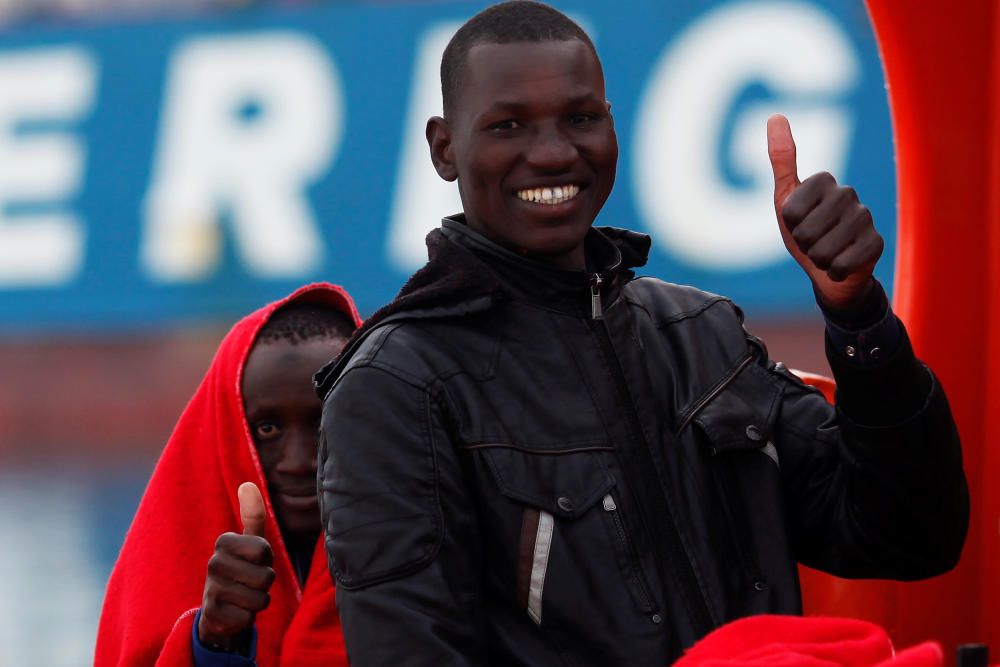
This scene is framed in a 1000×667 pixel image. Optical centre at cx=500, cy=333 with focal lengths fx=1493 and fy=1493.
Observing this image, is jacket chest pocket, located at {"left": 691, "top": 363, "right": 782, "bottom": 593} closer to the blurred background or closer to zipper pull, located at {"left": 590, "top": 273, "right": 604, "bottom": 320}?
Result: zipper pull, located at {"left": 590, "top": 273, "right": 604, "bottom": 320}

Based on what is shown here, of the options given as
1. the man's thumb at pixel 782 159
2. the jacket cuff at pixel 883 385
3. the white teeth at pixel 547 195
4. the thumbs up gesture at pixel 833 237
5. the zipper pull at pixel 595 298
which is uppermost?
the man's thumb at pixel 782 159

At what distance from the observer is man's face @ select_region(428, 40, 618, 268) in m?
1.70

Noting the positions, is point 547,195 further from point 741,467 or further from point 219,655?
point 219,655

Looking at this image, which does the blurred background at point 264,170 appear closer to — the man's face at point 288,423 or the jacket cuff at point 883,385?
→ the man's face at point 288,423

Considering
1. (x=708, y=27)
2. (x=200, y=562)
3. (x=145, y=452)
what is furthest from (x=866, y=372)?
(x=145, y=452)

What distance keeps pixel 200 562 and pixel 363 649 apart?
2.42 ft

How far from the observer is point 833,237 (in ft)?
5.13

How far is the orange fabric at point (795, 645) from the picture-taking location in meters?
1.32

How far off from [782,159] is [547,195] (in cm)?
27

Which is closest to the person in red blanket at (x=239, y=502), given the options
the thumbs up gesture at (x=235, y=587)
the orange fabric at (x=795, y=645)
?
the thumbs up gesture at (x=235, y=587)

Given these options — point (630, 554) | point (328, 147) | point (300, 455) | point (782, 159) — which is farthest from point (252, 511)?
point (328, 147)

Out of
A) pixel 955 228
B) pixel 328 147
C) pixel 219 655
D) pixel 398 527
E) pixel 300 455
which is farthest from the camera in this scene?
pixel 328 147

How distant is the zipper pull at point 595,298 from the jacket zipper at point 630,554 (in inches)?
8.7

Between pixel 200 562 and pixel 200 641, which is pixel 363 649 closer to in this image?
pixel 200 641
